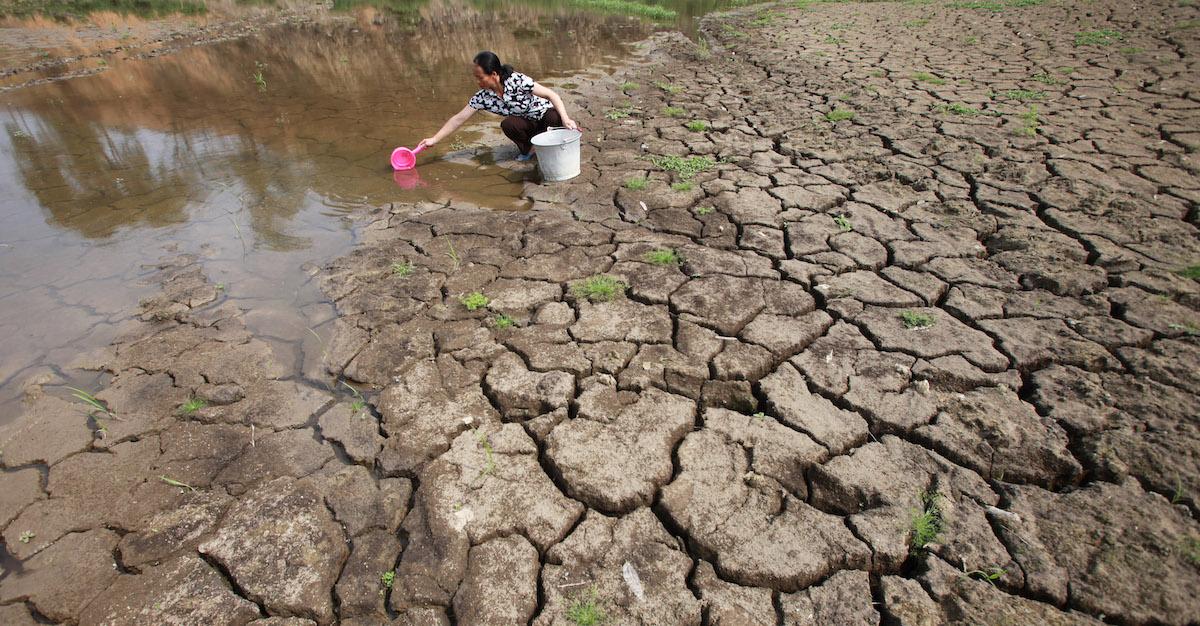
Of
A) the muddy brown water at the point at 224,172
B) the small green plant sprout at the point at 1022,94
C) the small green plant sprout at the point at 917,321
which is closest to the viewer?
the small green plant sprout at the point at 917,321

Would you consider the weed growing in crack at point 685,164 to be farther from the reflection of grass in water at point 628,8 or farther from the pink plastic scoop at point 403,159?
the reflection of grass in water at point 628,8

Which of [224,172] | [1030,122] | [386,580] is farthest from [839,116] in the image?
[224,172]

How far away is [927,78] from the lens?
651 centimetres

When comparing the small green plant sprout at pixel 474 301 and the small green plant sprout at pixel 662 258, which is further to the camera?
the small green plant sprout at pixel 662 258

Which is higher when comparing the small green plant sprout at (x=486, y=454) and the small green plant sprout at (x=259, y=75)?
the small green plant sprout at (x=259, y=75)

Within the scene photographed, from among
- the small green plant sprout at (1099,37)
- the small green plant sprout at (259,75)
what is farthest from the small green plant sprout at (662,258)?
the small green plant sprout at (1099,37)

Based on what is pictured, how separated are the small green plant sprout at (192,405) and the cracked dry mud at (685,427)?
0.13ft

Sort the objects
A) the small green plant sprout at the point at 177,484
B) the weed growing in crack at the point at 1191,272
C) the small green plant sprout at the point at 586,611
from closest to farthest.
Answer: the small green plant sprout at the point at 586,611 → the small green plant sprout at the point at 177,484 → the weed growing in crack at the point at 1191,272

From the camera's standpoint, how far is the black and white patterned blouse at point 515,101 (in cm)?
459

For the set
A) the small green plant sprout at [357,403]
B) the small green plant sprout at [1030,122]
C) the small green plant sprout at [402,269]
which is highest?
the small green plant sprout at [1030,122]

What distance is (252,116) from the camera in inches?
249

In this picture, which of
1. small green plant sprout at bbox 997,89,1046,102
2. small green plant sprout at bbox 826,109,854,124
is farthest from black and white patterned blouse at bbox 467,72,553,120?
small green plant sprout at bbox 997,89,1046,102

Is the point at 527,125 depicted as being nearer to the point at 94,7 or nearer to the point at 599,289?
the point at 599,289

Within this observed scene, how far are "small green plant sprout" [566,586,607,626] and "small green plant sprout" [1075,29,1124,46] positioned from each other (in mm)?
9636
